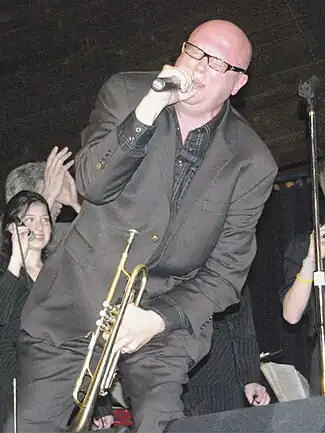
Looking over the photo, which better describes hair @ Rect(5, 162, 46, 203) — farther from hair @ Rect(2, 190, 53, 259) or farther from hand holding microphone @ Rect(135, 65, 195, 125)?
hand holding microphone @ Rect(135, 65, 195, 125)

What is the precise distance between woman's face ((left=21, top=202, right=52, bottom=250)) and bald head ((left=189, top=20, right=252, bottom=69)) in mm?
1329

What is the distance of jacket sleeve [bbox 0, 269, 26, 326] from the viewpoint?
394 cm

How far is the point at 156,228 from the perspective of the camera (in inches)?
129

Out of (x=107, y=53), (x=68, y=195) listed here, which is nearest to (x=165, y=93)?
(x=68, y=195)

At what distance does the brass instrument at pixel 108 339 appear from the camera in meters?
3.04

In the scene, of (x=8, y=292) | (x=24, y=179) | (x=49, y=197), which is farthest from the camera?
(x=24, y=179)

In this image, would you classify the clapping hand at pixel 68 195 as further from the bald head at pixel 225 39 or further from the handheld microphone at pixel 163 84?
the handheld microphone at pixel 163 84

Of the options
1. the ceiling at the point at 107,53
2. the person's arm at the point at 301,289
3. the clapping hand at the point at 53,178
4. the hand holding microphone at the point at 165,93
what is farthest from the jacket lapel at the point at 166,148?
the ceiling at the point at 107,53

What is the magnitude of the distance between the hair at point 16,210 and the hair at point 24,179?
1.42 ft

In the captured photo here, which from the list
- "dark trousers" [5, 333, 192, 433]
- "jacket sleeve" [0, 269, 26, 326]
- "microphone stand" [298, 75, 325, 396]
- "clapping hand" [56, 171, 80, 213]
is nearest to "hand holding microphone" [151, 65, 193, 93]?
"microphone stand" [298, 75, 325, 396]

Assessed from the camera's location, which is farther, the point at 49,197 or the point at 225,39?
the point at 49,197

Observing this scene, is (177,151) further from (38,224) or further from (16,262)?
(38,224)

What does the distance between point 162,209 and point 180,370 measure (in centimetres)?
53

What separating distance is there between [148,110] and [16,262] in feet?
4.43
